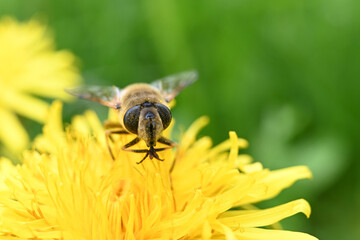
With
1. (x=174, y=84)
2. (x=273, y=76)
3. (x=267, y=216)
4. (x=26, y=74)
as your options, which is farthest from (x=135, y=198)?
(x=26, y=74)

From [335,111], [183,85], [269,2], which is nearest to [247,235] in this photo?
[183,85]

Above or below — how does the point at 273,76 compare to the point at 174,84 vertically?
above

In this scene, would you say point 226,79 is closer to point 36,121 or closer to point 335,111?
point 335,111

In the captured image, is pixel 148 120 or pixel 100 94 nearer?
pixel 148 120

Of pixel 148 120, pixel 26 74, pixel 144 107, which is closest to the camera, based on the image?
pixel 148 120

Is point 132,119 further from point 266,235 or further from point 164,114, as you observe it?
point 266,235

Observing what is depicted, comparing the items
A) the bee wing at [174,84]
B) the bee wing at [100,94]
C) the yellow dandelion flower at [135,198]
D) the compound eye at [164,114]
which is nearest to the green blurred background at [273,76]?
the bee wing at [174,84]
